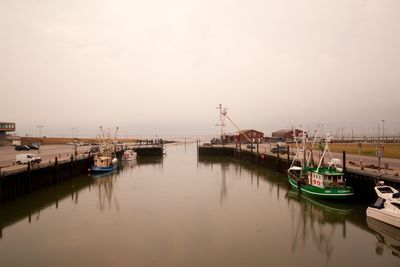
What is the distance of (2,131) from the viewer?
104m

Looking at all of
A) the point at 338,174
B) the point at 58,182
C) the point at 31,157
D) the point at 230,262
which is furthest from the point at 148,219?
the point at 31,157

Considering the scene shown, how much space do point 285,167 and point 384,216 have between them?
1151 inches

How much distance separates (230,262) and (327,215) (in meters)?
15.7

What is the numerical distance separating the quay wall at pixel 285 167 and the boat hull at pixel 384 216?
385 centimetres

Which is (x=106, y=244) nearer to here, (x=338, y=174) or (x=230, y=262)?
(x=230, y=262)

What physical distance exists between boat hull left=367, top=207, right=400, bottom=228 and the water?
2.34 ft

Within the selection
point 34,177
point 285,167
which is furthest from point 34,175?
point 285,167

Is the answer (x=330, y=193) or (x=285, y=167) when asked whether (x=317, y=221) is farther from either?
(x=285, y=167)

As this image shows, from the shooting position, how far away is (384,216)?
24.8m

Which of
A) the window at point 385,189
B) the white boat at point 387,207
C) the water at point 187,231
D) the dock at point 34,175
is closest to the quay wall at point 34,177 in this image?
the dock at point 34,175

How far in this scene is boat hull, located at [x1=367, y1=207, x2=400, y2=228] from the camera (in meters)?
23.7

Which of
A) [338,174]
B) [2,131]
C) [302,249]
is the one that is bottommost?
[302,249]

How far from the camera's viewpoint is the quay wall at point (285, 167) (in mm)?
30562

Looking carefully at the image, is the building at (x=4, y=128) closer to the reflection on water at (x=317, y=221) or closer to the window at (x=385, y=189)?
the reflection on water at (x=317, y=221)
